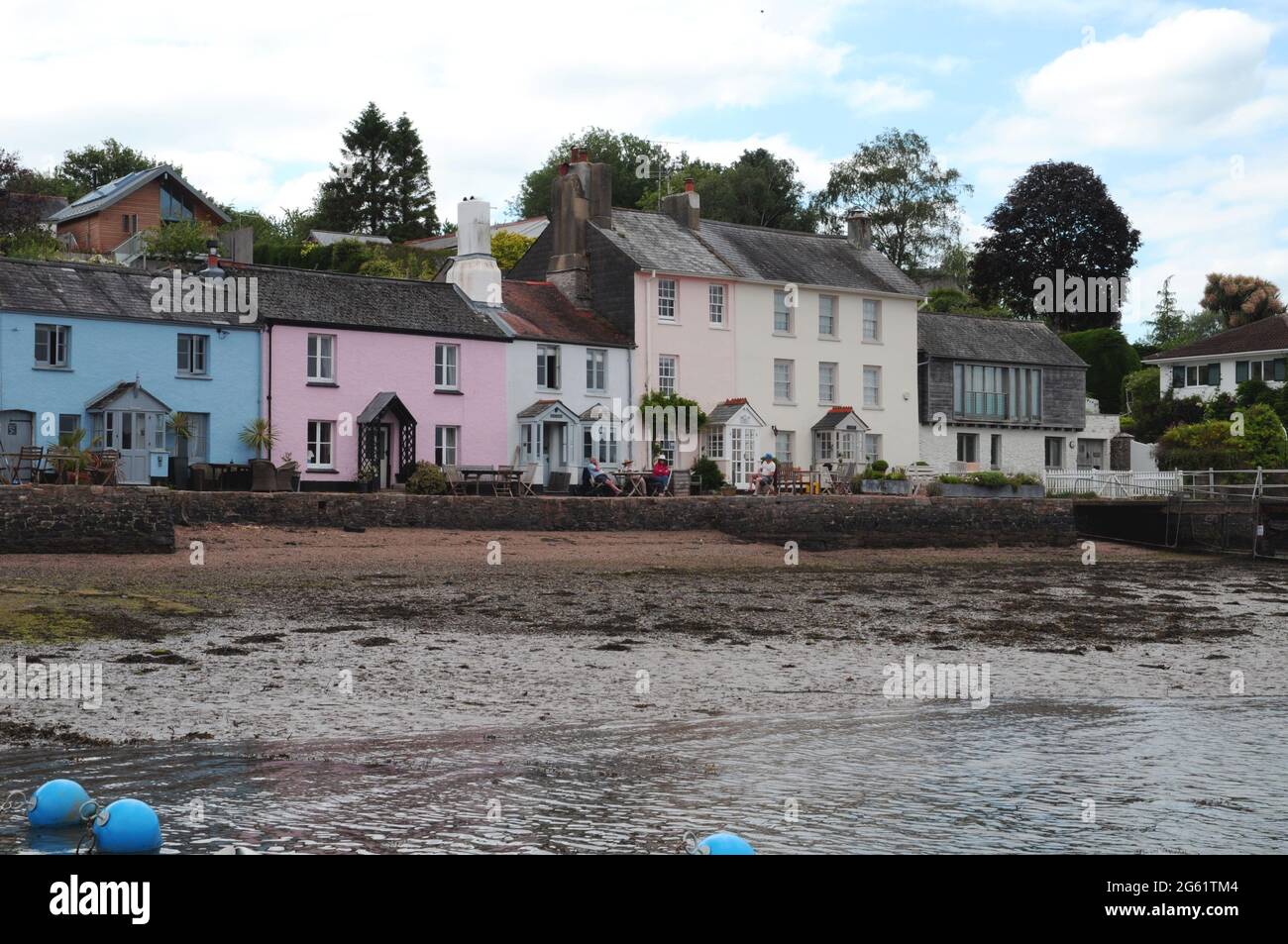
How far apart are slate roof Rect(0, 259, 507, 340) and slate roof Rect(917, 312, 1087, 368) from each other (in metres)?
21.4

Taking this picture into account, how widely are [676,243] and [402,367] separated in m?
13.5

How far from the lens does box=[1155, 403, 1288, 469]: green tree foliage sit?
53.8 metres

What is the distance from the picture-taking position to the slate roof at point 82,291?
37.5m

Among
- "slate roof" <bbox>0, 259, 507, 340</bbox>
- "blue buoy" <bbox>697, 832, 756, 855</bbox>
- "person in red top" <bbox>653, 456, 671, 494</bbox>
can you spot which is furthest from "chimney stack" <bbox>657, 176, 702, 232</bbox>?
"blue buoy" <bbox>697, 832, 756, 855</bbox>

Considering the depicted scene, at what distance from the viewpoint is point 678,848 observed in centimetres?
991

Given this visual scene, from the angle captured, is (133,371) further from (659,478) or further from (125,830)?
(125,830)

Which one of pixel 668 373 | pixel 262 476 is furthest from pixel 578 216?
pixel 262 476

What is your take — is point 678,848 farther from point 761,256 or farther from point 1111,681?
point 761,256

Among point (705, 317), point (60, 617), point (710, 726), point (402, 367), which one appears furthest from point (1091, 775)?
point (705, 317)

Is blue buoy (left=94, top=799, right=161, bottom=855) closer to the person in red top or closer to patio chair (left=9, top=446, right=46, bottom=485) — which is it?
patio chair (left=9, top=446, right=46, bottom=485)

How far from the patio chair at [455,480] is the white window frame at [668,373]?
11599 millimetres

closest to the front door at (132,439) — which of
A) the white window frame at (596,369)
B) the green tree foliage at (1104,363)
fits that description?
the white window frame at (596,369)

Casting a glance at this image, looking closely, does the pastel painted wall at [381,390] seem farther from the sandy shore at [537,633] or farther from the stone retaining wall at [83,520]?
the stone retaining wall at [83,520]

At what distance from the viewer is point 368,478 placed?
40.9m
